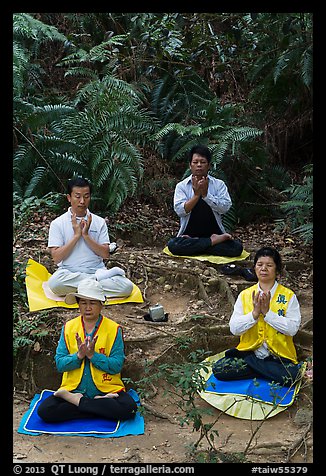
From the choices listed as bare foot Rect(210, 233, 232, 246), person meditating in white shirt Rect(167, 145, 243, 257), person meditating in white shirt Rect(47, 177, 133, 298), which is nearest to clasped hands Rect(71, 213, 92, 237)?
person meditating in white shirt Rect(47, 177, 133, 298)

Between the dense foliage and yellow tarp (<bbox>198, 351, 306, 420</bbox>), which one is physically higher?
the dense foliage

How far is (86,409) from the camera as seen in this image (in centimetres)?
433

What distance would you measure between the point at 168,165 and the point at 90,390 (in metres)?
4.66

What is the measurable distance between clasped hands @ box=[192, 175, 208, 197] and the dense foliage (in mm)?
925

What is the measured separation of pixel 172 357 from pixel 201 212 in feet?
7.18

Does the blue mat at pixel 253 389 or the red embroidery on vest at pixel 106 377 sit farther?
the blue mat at pixel 253 389

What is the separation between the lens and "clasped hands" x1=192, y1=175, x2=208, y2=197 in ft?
21.8

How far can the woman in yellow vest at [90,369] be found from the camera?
4.32 metres

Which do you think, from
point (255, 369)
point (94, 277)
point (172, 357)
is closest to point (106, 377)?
point (172, 357)

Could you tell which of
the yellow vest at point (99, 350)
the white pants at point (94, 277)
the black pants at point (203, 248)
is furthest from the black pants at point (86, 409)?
the black pants at point (203, 248)

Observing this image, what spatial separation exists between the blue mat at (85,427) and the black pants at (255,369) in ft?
2.44

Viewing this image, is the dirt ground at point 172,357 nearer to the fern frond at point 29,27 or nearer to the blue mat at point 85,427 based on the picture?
the blue mat at point 85,427

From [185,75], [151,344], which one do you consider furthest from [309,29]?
[151,344]

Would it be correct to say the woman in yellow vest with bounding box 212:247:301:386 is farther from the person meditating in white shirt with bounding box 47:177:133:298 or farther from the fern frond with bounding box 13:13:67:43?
the fern frond with bounding box 13:13:67:43
